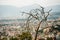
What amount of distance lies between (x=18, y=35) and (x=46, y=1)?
0.60 metres

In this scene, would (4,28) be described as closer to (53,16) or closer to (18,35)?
(18,35)

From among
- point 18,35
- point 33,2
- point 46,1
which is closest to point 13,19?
point 18,35

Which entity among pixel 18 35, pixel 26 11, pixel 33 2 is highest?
pixel 33 2

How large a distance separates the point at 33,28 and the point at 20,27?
18 cm

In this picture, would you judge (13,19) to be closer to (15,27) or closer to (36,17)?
(15,27)

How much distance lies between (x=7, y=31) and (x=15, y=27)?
4.7 inches

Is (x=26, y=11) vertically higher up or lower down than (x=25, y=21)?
higher up

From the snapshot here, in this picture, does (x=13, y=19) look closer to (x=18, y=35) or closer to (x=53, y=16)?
(x=18, y=35)

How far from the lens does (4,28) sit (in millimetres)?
1906

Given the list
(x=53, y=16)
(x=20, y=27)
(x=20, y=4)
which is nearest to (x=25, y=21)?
(x=20, y=27)

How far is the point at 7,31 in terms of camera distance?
1896 millimetres

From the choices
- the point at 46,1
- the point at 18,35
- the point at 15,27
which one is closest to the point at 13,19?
the point at 15,27

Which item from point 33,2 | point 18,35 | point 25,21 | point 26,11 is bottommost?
point 18,35

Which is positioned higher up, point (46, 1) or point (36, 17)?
point (46, 1)
